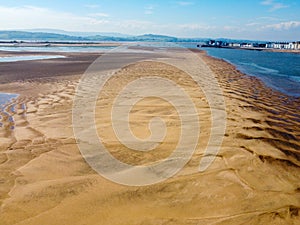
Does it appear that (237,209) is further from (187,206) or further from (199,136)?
(199,136)

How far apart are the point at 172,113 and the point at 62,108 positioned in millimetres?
3327

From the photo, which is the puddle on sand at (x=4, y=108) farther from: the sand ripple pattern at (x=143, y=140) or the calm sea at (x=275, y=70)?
the calm sea at (x=275, y=70)

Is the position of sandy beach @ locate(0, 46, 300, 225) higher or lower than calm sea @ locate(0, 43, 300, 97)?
lower

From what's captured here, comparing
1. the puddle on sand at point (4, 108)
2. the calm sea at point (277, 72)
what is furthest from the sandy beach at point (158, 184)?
the calm sea at point (277, 72)

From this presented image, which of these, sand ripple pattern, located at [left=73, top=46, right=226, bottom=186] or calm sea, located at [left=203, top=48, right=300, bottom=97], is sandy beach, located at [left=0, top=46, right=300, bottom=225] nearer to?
sand ripple pattern, located at [left=73, top=46, right=226, bottom=186]

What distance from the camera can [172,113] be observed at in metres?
7.24

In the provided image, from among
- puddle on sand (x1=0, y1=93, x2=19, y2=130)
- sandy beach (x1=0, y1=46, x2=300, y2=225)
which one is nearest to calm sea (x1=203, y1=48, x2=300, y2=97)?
sandy beach (x1=0, y1=46, x2=300, y2=225)

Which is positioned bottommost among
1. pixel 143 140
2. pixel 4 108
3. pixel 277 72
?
pixel 4 108

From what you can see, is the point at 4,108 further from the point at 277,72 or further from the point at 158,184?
the point at 277,72

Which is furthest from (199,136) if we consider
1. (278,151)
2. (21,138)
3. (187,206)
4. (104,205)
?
(21,138)

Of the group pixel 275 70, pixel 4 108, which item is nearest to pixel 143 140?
pixel 4 108

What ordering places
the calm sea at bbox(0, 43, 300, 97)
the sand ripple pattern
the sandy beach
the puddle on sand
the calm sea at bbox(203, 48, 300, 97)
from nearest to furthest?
the sandy beach
the sand ripple pattern
the puddle on sand
the calm sea at bbox(203, 48, 300, 97)
the calm sea at bbox(0, 43, 300, 97)

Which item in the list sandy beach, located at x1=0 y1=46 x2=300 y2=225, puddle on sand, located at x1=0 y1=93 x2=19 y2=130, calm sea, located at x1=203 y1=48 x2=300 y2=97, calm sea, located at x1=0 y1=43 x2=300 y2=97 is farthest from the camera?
calm sea, located at x1=0 y1=43 x2=300 y2=97

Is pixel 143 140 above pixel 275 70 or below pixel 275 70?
below
